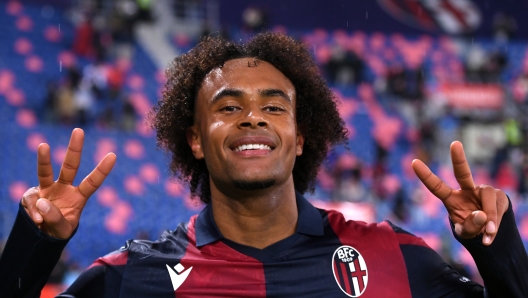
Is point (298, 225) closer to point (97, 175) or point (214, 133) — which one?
point (214, 133)

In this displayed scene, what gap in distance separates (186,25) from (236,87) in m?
11.7

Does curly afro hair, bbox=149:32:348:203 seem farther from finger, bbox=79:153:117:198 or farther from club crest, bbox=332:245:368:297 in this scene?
finger, bbox=79:153:117:198

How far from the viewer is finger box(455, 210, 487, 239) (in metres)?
2.40

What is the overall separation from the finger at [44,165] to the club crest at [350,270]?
3.92 feet

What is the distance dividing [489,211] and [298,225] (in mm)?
868

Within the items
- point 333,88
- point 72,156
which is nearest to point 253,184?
point 72,156

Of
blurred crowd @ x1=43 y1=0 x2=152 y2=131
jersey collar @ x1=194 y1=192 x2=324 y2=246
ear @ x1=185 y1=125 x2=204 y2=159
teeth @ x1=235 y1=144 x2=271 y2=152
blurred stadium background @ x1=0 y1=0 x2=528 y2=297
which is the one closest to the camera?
teeth @ x1=235 y1=144 x2=271 y2=152

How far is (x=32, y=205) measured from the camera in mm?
2490

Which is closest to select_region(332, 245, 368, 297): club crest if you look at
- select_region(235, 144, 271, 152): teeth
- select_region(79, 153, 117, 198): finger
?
select_region(235, 144, 271, 152): teeth

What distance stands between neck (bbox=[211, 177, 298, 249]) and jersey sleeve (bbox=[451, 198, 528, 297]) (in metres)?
0.80

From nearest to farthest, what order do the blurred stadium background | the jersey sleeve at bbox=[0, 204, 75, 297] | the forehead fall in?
the jersey sleeve at bbox=[0, 204, 75, 297]
the forehead
the blurred stadium background

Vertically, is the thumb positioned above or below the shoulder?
above

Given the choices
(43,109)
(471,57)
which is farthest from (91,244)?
(471,57)

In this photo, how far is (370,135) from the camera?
1397cm
